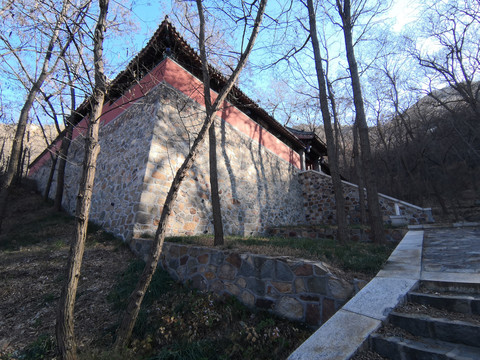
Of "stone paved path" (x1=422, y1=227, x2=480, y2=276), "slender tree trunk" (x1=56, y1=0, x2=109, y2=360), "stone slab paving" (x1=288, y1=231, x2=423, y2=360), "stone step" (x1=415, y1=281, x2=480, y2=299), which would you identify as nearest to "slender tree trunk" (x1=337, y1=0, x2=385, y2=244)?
"stone paved path" (x1=422, y1=227, x2=480, y2=276)

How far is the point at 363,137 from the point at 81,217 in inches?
247

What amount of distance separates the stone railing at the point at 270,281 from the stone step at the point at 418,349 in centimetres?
94

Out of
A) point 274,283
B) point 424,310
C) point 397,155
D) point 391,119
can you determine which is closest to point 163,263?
point 274,283

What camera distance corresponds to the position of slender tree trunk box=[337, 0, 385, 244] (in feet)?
18.3

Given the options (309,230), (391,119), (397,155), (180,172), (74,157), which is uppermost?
(391,119)

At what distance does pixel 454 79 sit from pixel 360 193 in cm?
1055

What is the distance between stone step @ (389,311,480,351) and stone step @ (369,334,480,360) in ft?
0.14

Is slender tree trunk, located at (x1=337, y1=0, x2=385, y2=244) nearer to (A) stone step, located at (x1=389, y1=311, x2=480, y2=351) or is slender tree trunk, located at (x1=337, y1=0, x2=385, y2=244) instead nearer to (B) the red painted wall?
(B) the red painted wall

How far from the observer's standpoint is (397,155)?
1591 cm

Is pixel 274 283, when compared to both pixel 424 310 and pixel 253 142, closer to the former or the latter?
pixel 424 310

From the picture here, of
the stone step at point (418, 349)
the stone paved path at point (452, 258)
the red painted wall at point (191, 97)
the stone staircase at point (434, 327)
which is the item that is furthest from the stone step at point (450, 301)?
the red painted wall at point (191, 97)

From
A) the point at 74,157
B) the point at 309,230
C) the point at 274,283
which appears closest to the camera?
the point at 274,283

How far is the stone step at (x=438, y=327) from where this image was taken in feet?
4.88

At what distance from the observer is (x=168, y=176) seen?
5.65m
